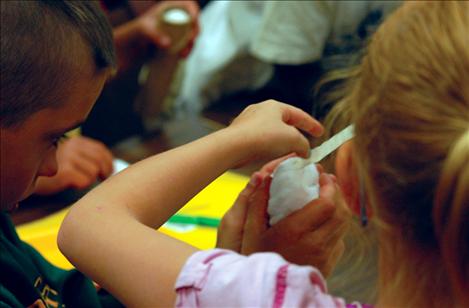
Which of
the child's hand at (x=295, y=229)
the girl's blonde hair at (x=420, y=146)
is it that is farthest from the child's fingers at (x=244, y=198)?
the girl's blonde hair at (x=420, y=146)

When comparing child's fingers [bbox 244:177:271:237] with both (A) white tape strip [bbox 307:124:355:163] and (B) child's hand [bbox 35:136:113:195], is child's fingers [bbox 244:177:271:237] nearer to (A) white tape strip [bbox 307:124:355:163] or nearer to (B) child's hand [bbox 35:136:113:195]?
(A) white tape strip [bbox 307:124:355:163]

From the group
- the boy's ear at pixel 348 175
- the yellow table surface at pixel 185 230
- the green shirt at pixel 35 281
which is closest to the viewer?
the boy's ear at pixel 348 175

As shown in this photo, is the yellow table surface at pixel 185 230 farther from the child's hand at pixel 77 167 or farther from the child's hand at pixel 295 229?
the child's hand at pixel 295 229

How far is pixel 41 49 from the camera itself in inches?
23.5

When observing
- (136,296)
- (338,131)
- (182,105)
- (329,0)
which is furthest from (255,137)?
(182,105)

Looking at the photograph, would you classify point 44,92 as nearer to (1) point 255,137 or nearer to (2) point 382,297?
(1) point 255,137

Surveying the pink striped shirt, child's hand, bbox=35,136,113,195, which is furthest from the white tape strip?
child's hand, bbox=35,136,113,195

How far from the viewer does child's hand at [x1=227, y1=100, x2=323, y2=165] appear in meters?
0.56

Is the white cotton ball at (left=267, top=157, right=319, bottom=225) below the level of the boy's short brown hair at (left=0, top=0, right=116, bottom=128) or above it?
below

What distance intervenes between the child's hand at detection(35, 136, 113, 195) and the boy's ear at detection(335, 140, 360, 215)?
0.52m

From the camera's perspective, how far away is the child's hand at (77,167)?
97cm

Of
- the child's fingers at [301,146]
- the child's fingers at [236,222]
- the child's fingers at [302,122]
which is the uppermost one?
the child's fingers at [302,122]

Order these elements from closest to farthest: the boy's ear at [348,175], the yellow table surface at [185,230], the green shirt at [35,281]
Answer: the boy's ear at [348,175], the green shirt at [35,281], the yellow table surface at [185,230]

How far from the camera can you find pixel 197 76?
53.8 inches
